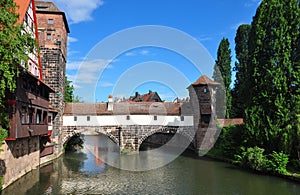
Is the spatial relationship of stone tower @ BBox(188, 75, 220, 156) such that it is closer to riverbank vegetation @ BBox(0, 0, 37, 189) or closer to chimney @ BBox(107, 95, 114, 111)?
chimney @ BBox(107, 95, 114, 111)

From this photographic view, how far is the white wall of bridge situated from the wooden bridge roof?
42cm

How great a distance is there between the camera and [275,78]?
673 inches

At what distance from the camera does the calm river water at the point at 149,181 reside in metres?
13.8

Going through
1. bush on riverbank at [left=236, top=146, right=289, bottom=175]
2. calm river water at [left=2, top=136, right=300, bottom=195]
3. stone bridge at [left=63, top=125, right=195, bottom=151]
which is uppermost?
stone bridge at [left=63, top=125, right=195, bottom=151]

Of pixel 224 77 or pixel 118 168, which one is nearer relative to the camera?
pixel 118 168

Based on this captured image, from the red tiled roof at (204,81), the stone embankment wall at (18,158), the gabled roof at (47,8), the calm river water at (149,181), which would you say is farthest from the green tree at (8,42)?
the red tiled roof at (204,81)

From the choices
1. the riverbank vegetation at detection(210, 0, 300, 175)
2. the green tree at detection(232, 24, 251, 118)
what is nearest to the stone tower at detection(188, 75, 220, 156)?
the green tree at detection(232, 24, 251, 118)

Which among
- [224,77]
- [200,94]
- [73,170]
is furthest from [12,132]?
[224,77]

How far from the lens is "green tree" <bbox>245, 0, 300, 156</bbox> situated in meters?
16.8

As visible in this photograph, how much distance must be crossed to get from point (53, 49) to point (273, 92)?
1865 centimetres

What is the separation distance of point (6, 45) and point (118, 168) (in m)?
12.9

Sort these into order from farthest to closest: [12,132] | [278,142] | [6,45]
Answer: [278,142] → [12,132] → [6,45]

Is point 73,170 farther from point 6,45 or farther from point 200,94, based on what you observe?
point 200,94

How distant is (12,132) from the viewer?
1309 centimetres
